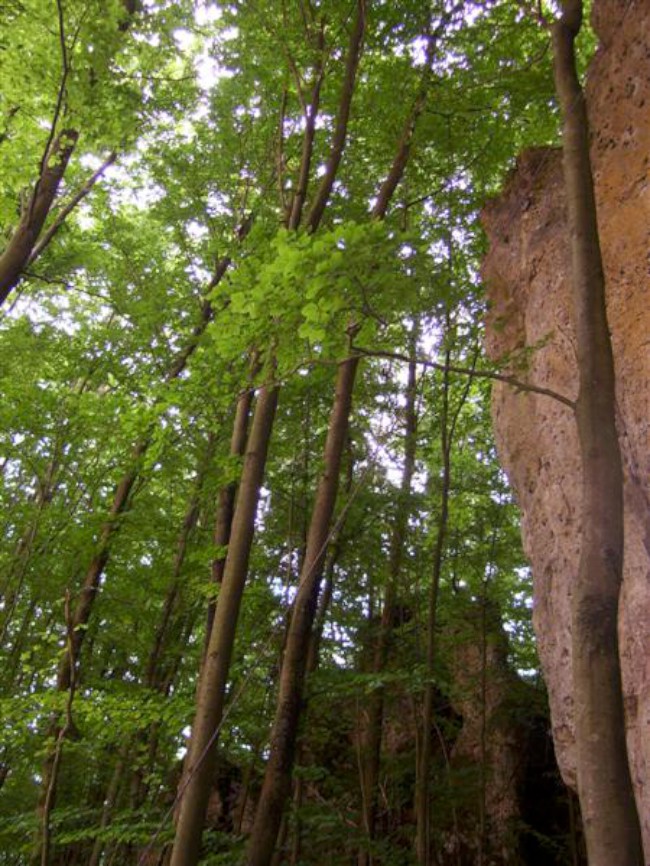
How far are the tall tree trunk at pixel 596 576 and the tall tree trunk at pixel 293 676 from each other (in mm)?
2076

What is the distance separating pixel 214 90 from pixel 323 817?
32.2 feet

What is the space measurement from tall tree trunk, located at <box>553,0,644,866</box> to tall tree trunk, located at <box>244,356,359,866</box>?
6.81 ft

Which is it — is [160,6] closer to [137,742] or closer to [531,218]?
[531,218]

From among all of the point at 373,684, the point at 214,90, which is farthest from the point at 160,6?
the point at 373,684

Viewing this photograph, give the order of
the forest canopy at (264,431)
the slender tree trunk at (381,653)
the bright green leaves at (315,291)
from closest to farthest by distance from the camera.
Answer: the bright green leaves at (315,291), the forest canopy at (264,431), the slender tree trunk at (381,653)

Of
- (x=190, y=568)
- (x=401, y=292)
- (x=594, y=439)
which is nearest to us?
(x=594, y=439)

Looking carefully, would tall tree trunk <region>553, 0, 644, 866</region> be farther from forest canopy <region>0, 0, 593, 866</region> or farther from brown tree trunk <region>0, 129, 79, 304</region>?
brown tree trunk <region>0, 129, 79, 304</region>

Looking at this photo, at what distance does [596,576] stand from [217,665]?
3693mm

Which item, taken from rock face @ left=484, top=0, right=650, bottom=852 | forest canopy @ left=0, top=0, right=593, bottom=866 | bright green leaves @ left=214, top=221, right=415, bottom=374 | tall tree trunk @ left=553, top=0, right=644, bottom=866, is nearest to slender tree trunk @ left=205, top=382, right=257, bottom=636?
forest canopy @ left=0, top=0, right=593, bottom=866

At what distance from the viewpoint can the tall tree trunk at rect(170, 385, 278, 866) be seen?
4.93 metres

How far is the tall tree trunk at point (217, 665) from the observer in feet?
16.2

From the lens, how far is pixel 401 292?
404 centimetres

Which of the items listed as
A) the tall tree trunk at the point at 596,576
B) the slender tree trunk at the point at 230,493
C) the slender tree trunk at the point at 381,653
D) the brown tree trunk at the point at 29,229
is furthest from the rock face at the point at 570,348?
the brown tree trunk at the point at 29,229

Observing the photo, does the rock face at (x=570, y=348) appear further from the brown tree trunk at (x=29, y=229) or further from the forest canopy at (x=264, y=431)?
the brown tree trunk at (x=29, y=229)
